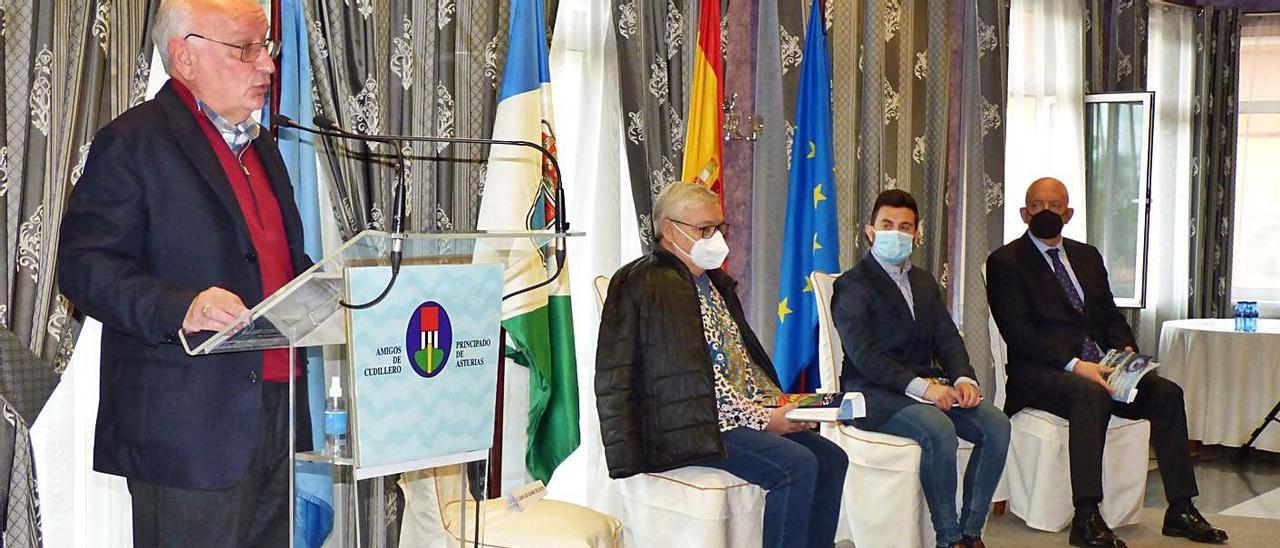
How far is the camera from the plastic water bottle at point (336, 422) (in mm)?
1956

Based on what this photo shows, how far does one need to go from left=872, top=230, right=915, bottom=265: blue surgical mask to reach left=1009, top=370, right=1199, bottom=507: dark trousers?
875mm

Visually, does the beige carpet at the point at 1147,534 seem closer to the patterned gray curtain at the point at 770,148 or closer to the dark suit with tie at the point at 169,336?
the patterned gray curtain at the point at 770,148

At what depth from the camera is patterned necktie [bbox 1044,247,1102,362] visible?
187 inches

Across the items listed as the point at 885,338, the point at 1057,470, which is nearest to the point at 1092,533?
the point at 1057,470

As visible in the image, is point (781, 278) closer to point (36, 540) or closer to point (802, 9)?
point (802, 9)

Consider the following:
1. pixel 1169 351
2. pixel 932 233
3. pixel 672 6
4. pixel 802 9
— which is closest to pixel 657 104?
pixel 672 6

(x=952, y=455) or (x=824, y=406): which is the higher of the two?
(x=824, y=406)

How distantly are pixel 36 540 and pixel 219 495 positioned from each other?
3.59 ft

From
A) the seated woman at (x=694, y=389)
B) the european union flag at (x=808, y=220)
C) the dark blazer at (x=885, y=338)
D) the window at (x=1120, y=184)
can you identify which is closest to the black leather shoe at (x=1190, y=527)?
the dark blazer at (x=885, y=338)

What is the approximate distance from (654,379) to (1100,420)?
6.44ft

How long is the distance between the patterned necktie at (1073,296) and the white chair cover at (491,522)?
8.11 ft

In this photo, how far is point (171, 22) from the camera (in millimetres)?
2162

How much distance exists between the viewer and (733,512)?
332 cm

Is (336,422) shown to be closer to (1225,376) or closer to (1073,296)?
(1073,296)
